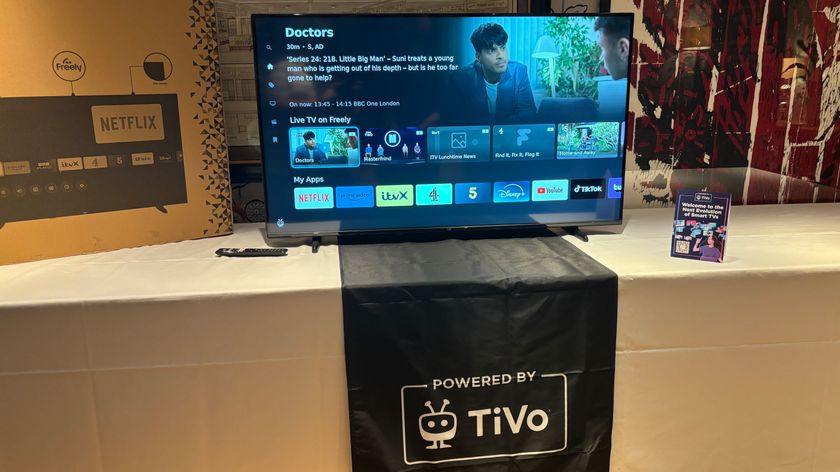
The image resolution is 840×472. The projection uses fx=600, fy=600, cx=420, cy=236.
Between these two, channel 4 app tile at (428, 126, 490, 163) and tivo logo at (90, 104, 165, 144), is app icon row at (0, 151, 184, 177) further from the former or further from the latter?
channel 4 app tile at (428, 126, 490, 163)

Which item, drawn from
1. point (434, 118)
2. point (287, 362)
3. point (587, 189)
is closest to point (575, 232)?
point (587, 189)

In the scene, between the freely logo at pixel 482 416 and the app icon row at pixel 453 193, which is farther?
the app icon row at pixel 453 193

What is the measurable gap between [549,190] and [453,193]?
30 cm

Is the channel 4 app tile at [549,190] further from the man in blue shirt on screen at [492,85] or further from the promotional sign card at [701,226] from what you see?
the promotional sign card at [701,226]

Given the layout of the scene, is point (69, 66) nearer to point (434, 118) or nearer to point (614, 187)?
point (434, 118)

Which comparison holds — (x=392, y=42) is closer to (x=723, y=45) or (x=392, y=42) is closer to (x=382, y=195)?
(x=382, y=195)

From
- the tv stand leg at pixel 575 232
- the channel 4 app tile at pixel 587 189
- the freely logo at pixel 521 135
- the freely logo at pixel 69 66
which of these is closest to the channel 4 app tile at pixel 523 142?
the freely logo at pixel 521 135

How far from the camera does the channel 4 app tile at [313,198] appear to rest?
1785mm

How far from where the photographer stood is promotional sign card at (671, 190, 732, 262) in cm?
160

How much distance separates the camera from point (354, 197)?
1802 mm

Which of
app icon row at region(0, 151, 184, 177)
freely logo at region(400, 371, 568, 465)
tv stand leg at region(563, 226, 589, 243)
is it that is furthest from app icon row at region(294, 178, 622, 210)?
freely logo at region(400, 371, 568, 465)

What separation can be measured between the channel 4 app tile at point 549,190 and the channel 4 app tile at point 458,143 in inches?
7.5

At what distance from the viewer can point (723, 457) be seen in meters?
1.66

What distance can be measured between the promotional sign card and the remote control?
1.12 meters
